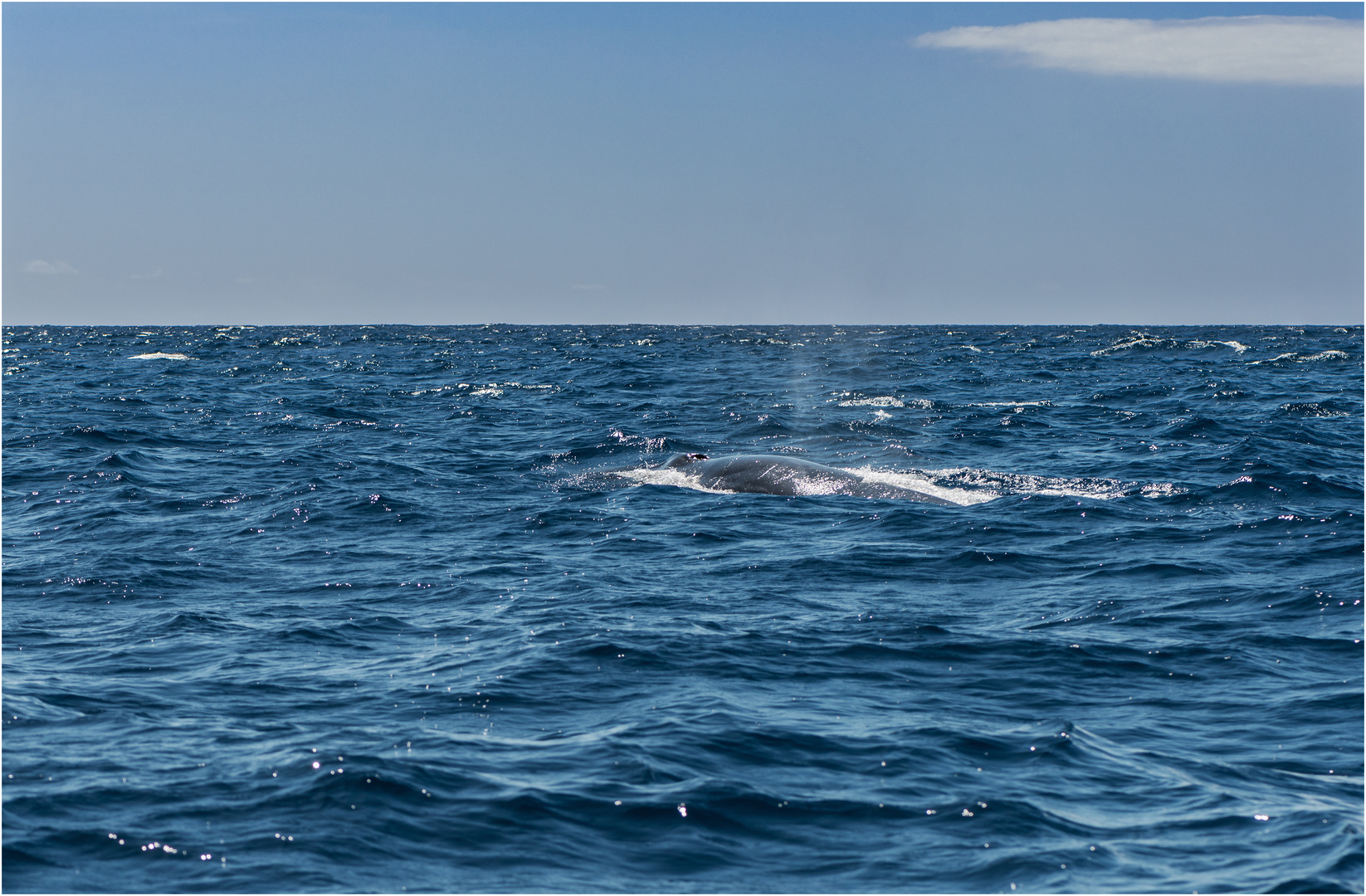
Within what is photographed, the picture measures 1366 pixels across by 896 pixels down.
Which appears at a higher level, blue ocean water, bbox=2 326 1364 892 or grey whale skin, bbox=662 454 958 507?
grey whale skin, bbox=662 454 958 507

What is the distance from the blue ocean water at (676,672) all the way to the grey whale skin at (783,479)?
0.62 m

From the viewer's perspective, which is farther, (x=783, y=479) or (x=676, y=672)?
(x=783, y=479)

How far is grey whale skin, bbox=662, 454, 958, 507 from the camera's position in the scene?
23.4 m

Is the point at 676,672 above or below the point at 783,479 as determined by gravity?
→ below

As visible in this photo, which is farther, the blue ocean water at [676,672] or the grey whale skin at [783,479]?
the grey whale skin at [783,479]

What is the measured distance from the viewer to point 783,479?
79.3 feet

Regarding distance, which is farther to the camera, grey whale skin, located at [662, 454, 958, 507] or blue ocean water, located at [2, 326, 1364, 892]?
grey whale skin, located at [662, 454, 958, 507]

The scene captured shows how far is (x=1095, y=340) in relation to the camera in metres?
107

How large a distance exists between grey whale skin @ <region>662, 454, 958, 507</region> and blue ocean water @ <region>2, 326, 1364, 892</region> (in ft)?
2.04

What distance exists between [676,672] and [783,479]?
12.2m

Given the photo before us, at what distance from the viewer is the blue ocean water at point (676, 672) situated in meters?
8.27

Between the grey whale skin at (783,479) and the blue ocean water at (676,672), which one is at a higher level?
Result: the grey whale skin at (783,479)

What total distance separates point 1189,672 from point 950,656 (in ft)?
7.45

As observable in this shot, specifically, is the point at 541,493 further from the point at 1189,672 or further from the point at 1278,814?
the point at 1278,814
